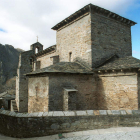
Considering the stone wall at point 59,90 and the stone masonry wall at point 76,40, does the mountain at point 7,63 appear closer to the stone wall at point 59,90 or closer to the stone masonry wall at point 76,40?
the stone masonry wall at point 76,40

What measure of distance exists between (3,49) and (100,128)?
48.8 metres

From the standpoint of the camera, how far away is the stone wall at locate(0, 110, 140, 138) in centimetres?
460

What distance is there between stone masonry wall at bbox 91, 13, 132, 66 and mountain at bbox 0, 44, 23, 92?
120 ft

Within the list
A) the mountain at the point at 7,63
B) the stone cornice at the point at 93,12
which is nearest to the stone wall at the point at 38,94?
the stone cornice at the point at 93,12

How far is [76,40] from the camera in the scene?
33.6 feet

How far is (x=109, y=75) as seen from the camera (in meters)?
8.05

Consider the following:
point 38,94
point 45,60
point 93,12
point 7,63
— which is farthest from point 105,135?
point 7,63

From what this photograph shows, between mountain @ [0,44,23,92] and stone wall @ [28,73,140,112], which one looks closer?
stone wall @ [28,73,140,112]

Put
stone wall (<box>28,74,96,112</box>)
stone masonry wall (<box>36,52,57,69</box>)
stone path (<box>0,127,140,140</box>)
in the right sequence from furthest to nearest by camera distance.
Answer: stone masonry wall (<box>36,52,57,69</box>) < stone wall (<box>28,74,96,112</box>) < stone path (<box>0,127,140,140</box>)

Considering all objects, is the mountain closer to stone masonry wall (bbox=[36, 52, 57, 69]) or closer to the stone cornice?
stone masonry wall (bbox=[36, 52, 57, 69])

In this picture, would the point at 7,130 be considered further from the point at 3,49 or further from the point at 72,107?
the point at 3,49

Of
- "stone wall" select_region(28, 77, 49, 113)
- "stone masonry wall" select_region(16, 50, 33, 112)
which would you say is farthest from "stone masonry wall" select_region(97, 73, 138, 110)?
"stone masonry wall" select_region(16, 50, 33, 112)

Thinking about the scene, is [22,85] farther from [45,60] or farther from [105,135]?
[105,135]

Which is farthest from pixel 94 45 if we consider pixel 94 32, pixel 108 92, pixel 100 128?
pixel 100 128
